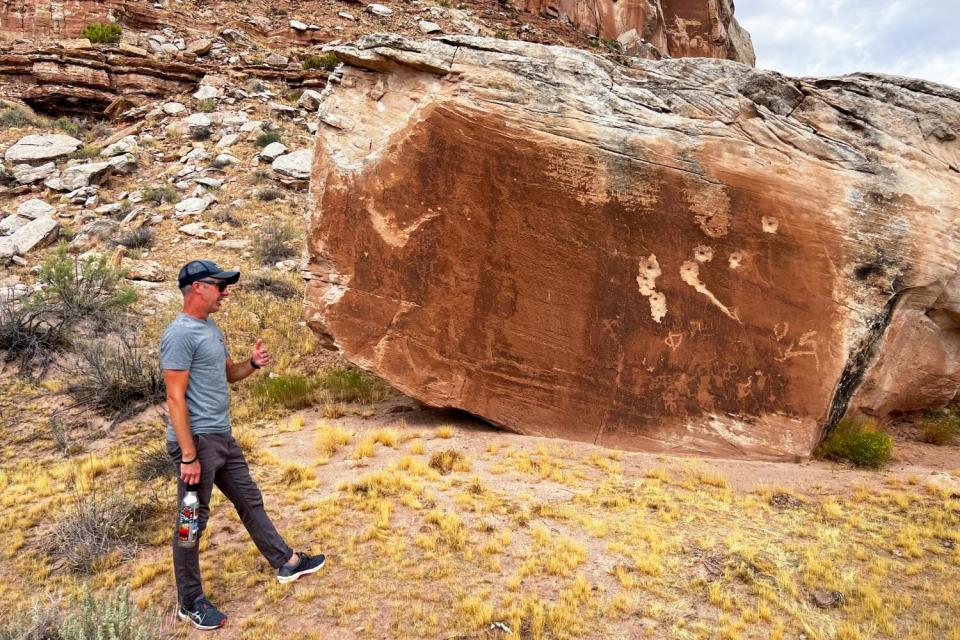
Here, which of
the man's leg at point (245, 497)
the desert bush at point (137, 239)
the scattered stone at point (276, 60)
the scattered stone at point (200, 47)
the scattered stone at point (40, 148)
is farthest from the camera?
the scattered stone at point (276, 60)

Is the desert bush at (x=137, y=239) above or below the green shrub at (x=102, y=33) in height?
below

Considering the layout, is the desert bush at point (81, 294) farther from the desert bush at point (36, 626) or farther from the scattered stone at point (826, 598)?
the scattered stone at point (826, 598)

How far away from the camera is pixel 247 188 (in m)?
14.8

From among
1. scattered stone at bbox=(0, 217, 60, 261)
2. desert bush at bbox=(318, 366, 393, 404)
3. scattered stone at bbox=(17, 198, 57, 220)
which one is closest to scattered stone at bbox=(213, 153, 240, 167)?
scattered stone at bbox=(17, 198, 57, 220)

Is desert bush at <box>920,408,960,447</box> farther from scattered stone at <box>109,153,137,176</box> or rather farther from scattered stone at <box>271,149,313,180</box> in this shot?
scattered stone at <box>109,153,137,176</box>

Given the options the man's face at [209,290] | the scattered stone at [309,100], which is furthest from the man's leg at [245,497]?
the scattered stone at [309,100]

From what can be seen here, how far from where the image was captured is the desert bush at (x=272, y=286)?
10945 mm

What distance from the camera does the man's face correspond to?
318cm

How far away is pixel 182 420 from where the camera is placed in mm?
Answer: 2992

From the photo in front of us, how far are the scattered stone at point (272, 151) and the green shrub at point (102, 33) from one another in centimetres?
1057

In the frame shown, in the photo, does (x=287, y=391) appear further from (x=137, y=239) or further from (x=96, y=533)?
(x=137, y=239)

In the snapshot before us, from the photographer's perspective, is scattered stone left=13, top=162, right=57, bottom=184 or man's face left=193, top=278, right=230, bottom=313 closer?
man's face left=193, top=278, right=230, bottom=313

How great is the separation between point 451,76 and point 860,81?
482cm

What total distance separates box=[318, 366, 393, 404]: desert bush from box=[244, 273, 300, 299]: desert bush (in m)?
3.14
